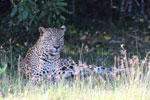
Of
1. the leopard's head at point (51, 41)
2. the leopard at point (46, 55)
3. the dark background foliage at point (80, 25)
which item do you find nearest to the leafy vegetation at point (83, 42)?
the dark background foliage at point (80, 25)

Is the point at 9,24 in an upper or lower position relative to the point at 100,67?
upper

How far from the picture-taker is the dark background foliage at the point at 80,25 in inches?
407

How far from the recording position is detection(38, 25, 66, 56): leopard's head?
8.90 metres

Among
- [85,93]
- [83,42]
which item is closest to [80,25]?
[83,42]

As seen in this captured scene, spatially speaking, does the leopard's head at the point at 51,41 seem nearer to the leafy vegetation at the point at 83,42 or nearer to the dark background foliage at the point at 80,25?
the leafy vegetation at the point at 83,42

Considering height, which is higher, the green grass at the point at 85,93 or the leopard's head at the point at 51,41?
the leopard's head at the point at 51,41

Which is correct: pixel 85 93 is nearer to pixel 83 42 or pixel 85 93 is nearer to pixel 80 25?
pixel 83 42

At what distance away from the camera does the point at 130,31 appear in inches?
580

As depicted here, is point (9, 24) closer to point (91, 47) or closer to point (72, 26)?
point (91, 47)

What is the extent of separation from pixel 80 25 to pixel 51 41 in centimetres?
652

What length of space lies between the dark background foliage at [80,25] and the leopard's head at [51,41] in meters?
0.66

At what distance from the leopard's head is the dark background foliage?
0.66 m

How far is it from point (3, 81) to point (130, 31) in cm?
780

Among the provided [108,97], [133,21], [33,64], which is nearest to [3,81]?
[33,64]
